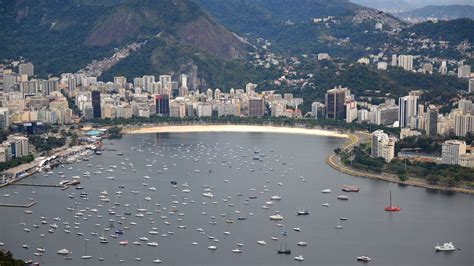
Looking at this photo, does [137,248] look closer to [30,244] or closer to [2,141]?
[30,244]

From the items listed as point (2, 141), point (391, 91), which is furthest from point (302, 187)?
point (391, 91)

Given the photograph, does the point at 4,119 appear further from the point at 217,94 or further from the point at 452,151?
the point at 452,151

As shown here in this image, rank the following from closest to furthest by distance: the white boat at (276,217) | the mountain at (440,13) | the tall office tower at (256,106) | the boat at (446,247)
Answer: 1. the boat at (446,247)
2. the white boat at (276,217)
3. the tall office tower at (256,106)
4. the mountain at (440,13)

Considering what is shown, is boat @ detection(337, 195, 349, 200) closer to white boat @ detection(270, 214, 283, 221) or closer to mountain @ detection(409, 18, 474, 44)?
white boat @ detection(270, 214, 283, 221)

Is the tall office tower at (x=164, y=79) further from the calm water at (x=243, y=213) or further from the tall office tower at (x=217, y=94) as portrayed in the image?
the calm water at (x=243, y=213)

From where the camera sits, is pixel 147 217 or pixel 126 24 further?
pixel 126 24

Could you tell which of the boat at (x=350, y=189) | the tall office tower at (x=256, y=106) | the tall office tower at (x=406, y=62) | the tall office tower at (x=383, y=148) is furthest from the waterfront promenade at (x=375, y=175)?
the tall office tower at (x=406, y=62)

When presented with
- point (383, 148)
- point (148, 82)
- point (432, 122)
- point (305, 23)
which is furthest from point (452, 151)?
point (305, 23)
